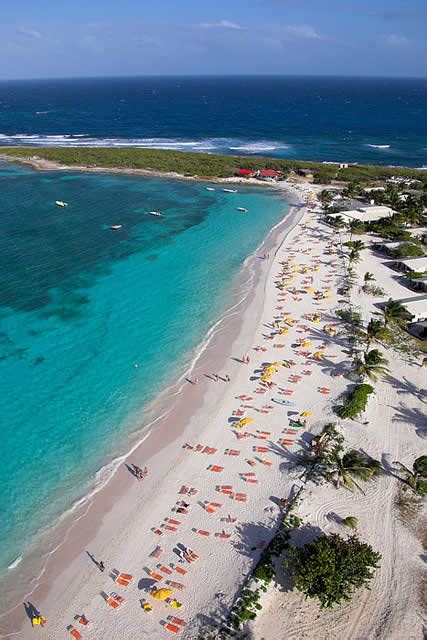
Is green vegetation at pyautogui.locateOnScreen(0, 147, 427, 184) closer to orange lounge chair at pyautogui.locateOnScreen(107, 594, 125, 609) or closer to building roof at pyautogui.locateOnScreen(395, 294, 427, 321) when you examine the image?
building roof at pyautogui.locateOnScreen(395, 294, 427, 321)

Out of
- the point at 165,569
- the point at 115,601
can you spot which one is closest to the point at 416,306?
the point at 165,569

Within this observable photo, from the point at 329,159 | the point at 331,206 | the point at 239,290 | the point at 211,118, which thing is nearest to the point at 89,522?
the point at 239,290

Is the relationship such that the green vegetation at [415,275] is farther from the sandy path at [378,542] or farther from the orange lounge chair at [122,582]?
the orange lounge chair at [122,582]

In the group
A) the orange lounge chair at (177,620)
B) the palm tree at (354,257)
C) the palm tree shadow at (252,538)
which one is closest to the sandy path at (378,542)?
the palm tree shadow at (252,538)

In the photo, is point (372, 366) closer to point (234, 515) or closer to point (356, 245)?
point (234, 515)

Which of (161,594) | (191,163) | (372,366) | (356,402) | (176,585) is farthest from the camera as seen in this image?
(191,163)

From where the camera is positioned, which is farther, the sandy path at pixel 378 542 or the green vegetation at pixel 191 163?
the green vegetation at pixel 191 163

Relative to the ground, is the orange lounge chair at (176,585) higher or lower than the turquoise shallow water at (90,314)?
lower
